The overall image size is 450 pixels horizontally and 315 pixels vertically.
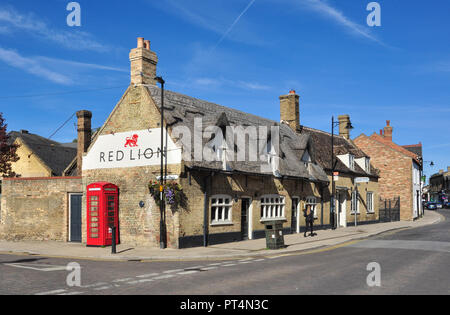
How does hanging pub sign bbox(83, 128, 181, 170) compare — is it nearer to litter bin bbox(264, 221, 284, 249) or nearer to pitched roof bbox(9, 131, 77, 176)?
litter bin bbox(264, 221, 284, 249)

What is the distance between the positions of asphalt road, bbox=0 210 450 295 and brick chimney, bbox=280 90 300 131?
17.7 m

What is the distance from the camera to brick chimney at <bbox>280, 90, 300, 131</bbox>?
111 ft

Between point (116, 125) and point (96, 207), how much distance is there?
4330 mm

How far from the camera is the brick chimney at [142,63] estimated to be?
2156 cm

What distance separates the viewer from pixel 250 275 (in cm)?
1182

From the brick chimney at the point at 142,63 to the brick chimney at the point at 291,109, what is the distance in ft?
47.4

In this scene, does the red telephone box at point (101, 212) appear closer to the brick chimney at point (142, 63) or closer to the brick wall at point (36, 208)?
the brick wall at point (36, 208)

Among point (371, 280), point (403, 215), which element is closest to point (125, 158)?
point (371, 280)

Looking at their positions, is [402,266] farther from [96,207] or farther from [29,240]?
[29,240]

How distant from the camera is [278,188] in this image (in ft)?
83.8

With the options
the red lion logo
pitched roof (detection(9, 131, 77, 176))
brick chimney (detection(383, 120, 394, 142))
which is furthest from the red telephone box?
brick chimney (detection(383, 120, 394, 142))

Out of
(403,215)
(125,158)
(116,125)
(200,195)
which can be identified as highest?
(116,125)
